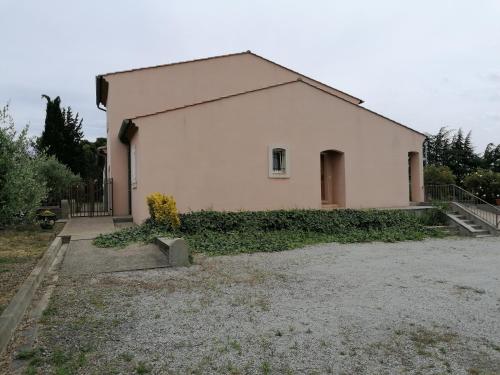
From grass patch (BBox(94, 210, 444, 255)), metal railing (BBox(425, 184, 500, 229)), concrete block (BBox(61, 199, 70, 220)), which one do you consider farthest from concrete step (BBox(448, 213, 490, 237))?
concrete block (BBox(61, 199, 70, 220))

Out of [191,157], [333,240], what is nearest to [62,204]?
[191,157]

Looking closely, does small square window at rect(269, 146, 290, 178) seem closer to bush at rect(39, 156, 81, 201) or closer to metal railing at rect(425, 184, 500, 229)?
metal railing at rect(425, 184, 500, 229)

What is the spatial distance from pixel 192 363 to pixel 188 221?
7561mm

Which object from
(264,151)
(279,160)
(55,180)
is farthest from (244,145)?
(55,180)

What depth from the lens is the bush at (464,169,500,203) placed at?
20984 millimetres

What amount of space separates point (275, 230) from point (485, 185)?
14.9 meters

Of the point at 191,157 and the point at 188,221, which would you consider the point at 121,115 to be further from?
the point at 188,221

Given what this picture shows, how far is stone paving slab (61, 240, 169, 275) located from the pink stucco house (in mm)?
3109

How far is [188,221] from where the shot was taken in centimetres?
1104

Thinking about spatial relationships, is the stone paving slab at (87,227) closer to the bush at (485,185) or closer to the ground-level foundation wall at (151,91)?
the ground-level foundation wall at (151,91)

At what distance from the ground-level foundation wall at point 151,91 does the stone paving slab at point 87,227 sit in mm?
1485

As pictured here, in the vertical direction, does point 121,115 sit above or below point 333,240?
above

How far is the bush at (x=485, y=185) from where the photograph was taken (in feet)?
68.8

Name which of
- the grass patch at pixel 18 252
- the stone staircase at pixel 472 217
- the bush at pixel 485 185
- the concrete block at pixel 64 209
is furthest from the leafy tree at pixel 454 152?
the grass patch at pixel 18 252
